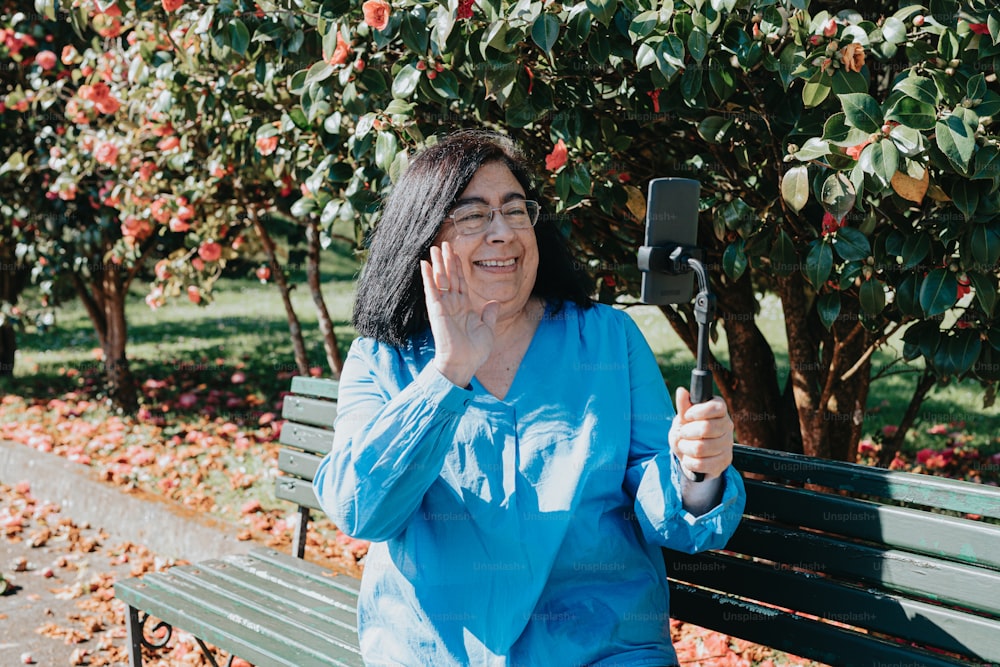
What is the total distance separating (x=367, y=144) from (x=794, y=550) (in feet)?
5.38

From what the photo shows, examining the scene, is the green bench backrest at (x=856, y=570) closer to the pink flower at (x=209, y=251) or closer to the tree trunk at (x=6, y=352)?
the pink flower at (x=209, y=251)

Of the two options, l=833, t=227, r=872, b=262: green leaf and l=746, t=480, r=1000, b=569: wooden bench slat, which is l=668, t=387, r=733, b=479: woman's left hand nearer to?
l=746, t=480, r=1000, b=569: wooden bench slat

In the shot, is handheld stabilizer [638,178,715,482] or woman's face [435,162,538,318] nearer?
handheld stabilizer [638,178,715,482]

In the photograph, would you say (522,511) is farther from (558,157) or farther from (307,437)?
(307,437)

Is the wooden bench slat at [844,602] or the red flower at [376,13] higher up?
the red flower at [376,13]

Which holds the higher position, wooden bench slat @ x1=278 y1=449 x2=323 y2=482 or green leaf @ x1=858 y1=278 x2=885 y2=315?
green leaf @ x1=858 y1=278 x2=885 y2=315

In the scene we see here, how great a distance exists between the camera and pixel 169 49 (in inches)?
172

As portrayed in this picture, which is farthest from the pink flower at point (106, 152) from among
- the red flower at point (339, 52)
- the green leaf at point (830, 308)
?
the green leaf at point (830, 308)

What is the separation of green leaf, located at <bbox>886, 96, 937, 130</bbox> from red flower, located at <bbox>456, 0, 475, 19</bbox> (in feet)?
3.47

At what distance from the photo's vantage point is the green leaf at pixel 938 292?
241 cm

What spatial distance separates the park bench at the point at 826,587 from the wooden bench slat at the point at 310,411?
25.0 inches

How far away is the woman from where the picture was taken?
2061 millimetres

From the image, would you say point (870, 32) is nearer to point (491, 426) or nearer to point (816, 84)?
point (816, 84)

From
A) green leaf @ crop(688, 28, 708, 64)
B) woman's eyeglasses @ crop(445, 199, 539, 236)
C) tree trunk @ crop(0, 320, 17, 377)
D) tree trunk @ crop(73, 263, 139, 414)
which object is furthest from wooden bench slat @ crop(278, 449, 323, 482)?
tree trunk @ crop(0, 320, 17, 377)
